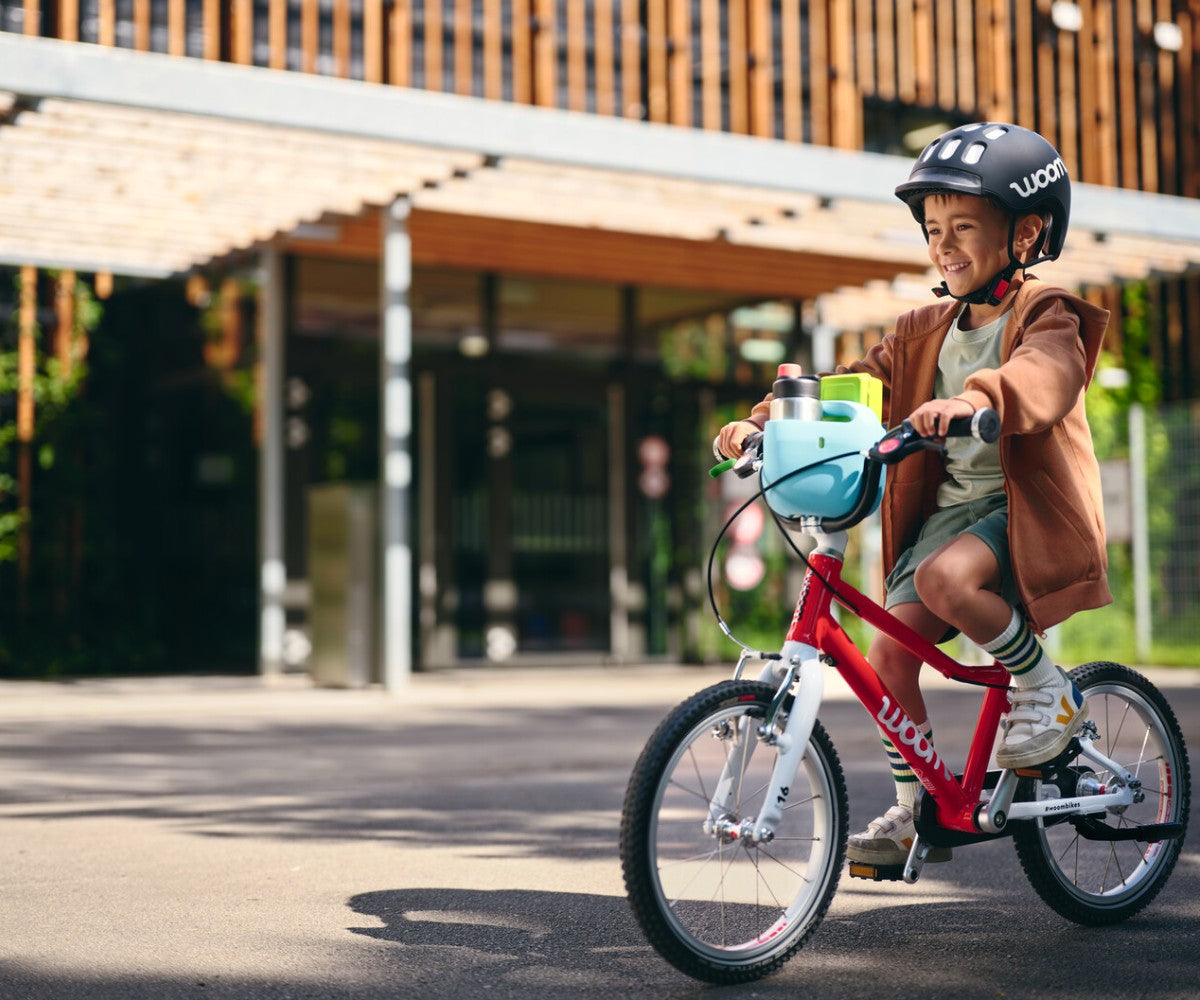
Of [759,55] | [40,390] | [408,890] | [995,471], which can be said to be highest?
[759,55]

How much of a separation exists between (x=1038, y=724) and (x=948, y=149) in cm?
127

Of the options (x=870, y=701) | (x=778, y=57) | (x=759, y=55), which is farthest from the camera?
(x=778, y=57)

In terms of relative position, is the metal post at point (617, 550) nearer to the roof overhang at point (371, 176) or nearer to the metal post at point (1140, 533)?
the roof overhang at point (371, 176)

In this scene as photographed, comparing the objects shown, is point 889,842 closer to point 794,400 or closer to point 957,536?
point 957,536

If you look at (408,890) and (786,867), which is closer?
(786,867)

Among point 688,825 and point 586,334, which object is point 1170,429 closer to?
point 586,334

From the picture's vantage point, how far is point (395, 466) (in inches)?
432

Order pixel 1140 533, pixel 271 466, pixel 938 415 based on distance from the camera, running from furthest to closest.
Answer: pixel 1140 533
pixel 271 466
pixel 938 415

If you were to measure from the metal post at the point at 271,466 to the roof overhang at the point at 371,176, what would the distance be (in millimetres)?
439

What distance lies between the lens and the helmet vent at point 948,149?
138 inches

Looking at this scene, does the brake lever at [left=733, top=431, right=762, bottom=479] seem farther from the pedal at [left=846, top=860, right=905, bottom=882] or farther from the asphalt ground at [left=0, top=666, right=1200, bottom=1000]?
the asphalt ground at [left=0, top=666, right=1200, bottom=1000]

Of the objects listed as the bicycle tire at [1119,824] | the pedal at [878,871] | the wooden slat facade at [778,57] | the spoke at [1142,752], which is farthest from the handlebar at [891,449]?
the wooden slat facade at [778,57]

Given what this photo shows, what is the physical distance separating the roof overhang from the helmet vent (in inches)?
255

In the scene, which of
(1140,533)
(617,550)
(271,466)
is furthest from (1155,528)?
(271,466)
